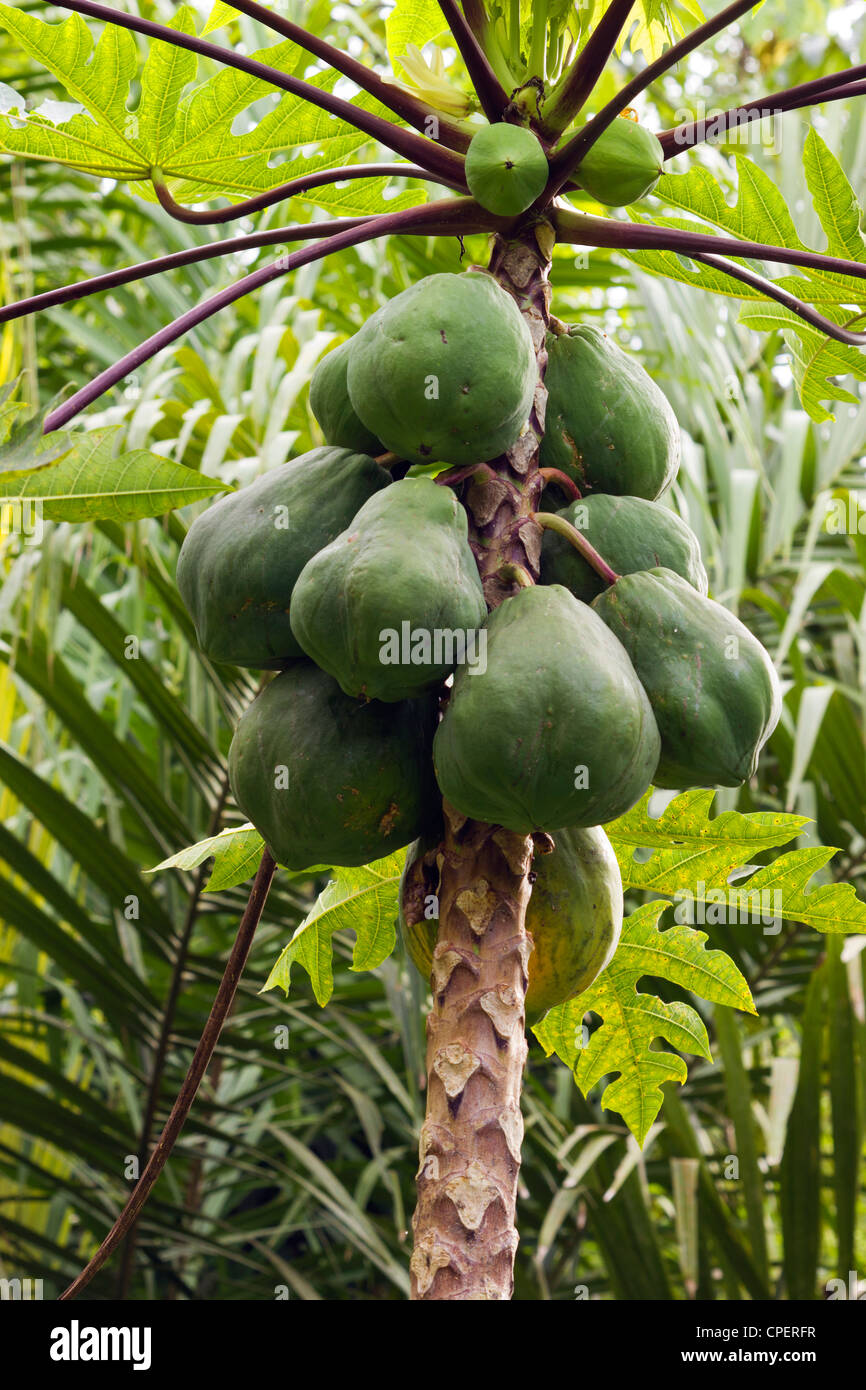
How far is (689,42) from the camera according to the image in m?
1.08

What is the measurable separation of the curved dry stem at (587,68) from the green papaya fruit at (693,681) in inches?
17.5

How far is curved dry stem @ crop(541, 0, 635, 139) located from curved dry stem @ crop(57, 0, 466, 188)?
9cm

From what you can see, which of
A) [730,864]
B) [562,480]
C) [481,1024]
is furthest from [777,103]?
[481,1024]

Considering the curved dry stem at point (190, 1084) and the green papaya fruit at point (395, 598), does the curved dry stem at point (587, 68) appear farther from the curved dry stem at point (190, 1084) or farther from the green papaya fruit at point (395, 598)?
the curved dry stem at point (190, 1084)

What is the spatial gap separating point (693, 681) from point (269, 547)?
15.2 inches

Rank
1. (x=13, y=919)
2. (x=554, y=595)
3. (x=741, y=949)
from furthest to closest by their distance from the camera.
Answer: (x=741, y=949)
(x=13, y=919)
(x=554, y=595)

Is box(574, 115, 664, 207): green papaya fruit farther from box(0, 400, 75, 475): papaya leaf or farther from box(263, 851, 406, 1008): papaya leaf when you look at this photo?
box(263, 851, 406, 1008): papaya leaf

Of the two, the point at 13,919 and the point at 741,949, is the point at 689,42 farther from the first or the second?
the point at 741,949

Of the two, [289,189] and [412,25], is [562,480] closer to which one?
[289,189]

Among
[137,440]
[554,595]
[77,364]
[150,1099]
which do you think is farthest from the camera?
[77,364]

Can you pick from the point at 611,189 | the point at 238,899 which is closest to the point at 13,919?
the point at 238,899

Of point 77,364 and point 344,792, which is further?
point 77,364

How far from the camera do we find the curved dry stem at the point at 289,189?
1181 millimetres

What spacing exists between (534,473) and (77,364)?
10.1ft
